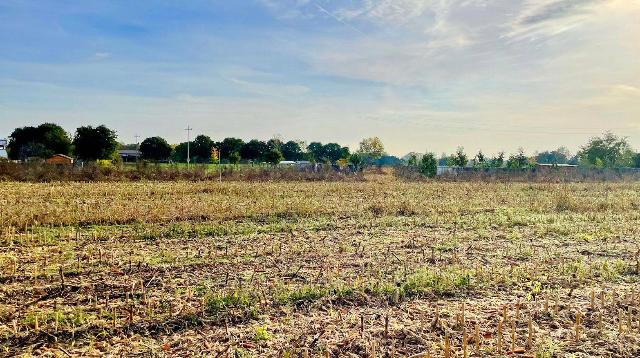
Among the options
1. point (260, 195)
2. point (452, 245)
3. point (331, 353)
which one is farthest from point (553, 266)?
point (260, 195)

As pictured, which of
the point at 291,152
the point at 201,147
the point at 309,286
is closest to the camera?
the point at 309,286

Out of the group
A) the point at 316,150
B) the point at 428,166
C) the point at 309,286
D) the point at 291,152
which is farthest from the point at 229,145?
the point at 309,286

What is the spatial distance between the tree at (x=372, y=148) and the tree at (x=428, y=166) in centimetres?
4779

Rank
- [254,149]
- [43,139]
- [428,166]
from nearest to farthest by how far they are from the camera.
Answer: [428,166]
[43,139]
[254,149]

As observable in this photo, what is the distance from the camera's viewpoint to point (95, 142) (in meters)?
55.7

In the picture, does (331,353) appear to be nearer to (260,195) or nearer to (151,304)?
(151,304)

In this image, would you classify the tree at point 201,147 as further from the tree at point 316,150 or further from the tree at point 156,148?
the tree at point 316,150

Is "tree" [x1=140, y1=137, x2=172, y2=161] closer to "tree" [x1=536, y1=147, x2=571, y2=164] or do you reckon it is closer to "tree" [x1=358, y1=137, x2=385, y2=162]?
"tree" [x1=358, y1=137, x2=385, y2=162]

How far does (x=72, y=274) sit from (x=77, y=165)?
27159 millimetres

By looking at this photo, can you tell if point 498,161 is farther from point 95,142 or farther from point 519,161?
point 95,142

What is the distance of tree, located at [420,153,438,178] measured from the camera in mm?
47016

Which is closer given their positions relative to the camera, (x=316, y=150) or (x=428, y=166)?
(x=428, y=166)

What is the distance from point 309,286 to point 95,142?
55.3 metres

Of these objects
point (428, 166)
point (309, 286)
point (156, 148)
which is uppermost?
point (156, 148)
